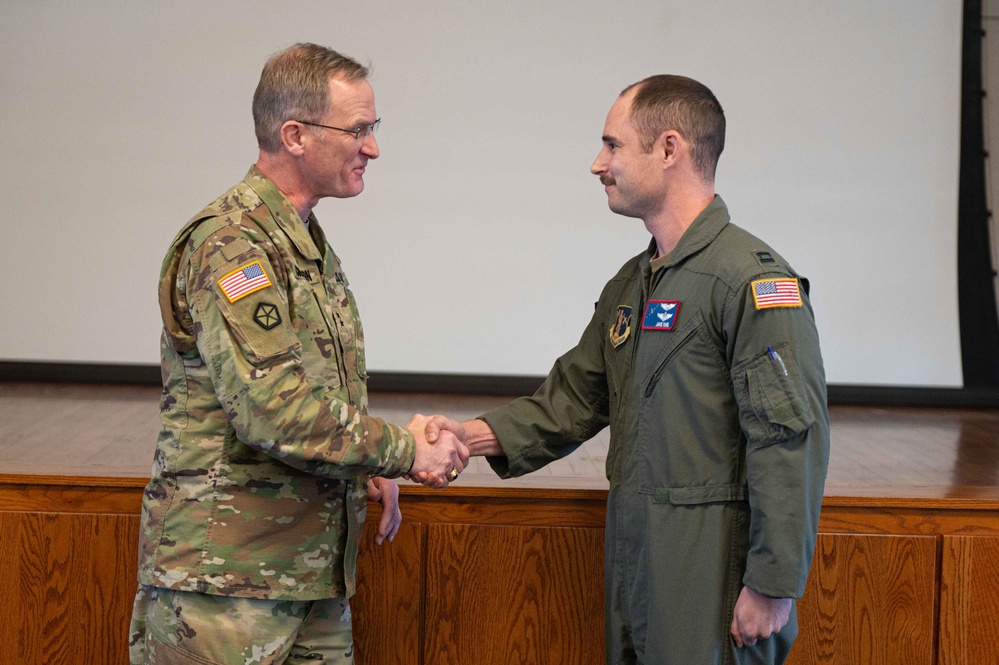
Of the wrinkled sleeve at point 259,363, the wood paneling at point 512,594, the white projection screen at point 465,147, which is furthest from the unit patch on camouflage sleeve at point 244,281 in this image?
the white projection screen at point 465,147

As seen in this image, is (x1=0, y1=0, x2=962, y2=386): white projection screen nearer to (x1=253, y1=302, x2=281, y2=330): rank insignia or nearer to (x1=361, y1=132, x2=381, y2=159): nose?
(x1=361, y1=132, x2=381, y2=159): nose

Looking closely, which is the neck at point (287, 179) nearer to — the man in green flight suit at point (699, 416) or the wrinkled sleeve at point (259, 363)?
the wrinkled sleeve at point (259, 363)

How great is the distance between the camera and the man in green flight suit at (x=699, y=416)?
65.2 inches

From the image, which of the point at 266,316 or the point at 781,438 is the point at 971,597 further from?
the point at 266,316

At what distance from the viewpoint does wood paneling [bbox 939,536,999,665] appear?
229 centimetres

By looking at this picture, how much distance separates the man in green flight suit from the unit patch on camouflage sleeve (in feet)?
1.60

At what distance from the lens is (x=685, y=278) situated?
183 cm

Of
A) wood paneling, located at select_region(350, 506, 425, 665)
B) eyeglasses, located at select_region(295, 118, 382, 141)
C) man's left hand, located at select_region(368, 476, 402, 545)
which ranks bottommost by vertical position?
wood paneling, located at select_region(350, 506, 425, 665)

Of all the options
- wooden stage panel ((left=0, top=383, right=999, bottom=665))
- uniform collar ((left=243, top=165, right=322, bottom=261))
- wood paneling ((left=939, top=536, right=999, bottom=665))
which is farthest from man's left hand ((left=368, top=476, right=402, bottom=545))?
wood paneling ((left=939, top=536, right=999, bottom=665))

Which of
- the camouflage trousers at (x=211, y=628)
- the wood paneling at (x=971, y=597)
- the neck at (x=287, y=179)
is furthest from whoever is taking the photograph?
the wood paneling at (x=971, y=597)

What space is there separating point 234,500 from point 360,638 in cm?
75

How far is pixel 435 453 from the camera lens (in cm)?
187

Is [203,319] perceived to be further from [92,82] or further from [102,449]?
[92,82]

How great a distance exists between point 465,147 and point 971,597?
384 cm
